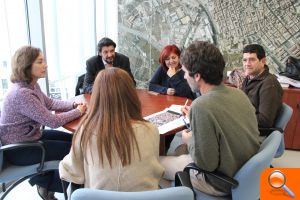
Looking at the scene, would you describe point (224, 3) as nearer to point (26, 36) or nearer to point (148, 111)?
point (148, 111)

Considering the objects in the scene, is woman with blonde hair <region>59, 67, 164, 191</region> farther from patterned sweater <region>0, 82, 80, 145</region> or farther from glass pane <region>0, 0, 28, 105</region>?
glass pane <region>0, 0, 28, 105</region>

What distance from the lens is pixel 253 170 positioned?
53.0 inches

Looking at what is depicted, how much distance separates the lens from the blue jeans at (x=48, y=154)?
186 cm

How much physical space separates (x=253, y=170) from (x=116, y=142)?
2.20ft

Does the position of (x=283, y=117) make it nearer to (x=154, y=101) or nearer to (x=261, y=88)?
(x=261, y=88)

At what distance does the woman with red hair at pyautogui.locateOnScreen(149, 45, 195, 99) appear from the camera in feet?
9.12

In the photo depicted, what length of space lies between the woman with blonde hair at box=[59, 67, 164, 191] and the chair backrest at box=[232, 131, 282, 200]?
0.42 m

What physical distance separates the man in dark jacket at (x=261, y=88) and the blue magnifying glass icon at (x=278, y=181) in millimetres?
1071

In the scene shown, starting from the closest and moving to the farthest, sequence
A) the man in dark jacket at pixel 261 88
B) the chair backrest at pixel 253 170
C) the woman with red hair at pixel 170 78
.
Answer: the chair backrest at pixel 253 170
the man in dark jacket at pixel 261 88
the woman with red hair at pixel 170 78

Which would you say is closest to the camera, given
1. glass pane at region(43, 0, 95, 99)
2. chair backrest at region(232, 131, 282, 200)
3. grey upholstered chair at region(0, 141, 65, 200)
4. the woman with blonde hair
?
the woman with blonde hair

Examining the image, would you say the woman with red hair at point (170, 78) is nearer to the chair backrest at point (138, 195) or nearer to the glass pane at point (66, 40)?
the glass pane at point (66, 40)

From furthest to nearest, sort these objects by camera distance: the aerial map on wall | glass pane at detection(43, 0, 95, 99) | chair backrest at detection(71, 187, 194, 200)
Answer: the aerial map on wall → glass pane at detection(43, 0, 95, 99) → chair backrest at detection(71, 187, 194, 200)

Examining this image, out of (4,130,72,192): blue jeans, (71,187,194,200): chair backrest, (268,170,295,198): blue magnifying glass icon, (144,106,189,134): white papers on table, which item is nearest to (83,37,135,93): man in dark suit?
(4,130,72,192): blue jeans

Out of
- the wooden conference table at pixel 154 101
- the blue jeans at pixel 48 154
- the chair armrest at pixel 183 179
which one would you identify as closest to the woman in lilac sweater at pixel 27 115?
the blue jeans at pixel 48 154
